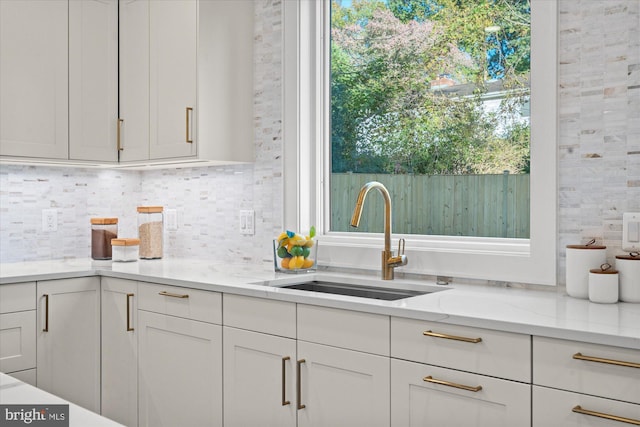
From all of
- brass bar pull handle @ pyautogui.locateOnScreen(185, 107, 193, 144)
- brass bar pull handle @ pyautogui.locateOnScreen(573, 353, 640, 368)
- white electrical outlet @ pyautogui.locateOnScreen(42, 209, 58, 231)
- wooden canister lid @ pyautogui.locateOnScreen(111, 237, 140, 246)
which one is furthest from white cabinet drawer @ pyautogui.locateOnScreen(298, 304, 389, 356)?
white electrical outlet @ pyautogui.locateOnScreen(42, 209, 58, 231)

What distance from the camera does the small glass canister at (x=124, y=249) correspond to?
3.08 m

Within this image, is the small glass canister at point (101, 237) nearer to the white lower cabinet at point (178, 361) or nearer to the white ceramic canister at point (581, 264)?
the white lower cabinet at point (178, 361)

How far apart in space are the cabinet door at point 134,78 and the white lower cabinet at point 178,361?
0.86 meters

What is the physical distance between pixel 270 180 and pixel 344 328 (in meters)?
1.24

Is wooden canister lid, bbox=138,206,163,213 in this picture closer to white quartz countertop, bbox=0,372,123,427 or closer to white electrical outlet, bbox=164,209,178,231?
white electrical outlet, bbox=164,209,178,231

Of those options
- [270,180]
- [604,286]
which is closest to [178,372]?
[270,180]

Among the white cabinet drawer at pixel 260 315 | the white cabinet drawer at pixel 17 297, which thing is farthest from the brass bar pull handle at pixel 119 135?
the white cabinet drawer at pixel 260 315

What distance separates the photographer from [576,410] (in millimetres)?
1411

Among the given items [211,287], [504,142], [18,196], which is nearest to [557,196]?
[504,142]

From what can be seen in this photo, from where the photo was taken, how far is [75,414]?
0.82 meters

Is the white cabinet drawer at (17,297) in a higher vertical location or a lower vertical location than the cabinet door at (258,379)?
higher

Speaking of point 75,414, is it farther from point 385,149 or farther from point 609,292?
point 385,149

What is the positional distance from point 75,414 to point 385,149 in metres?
2.06

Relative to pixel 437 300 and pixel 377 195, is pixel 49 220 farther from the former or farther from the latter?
pixel 437 300
